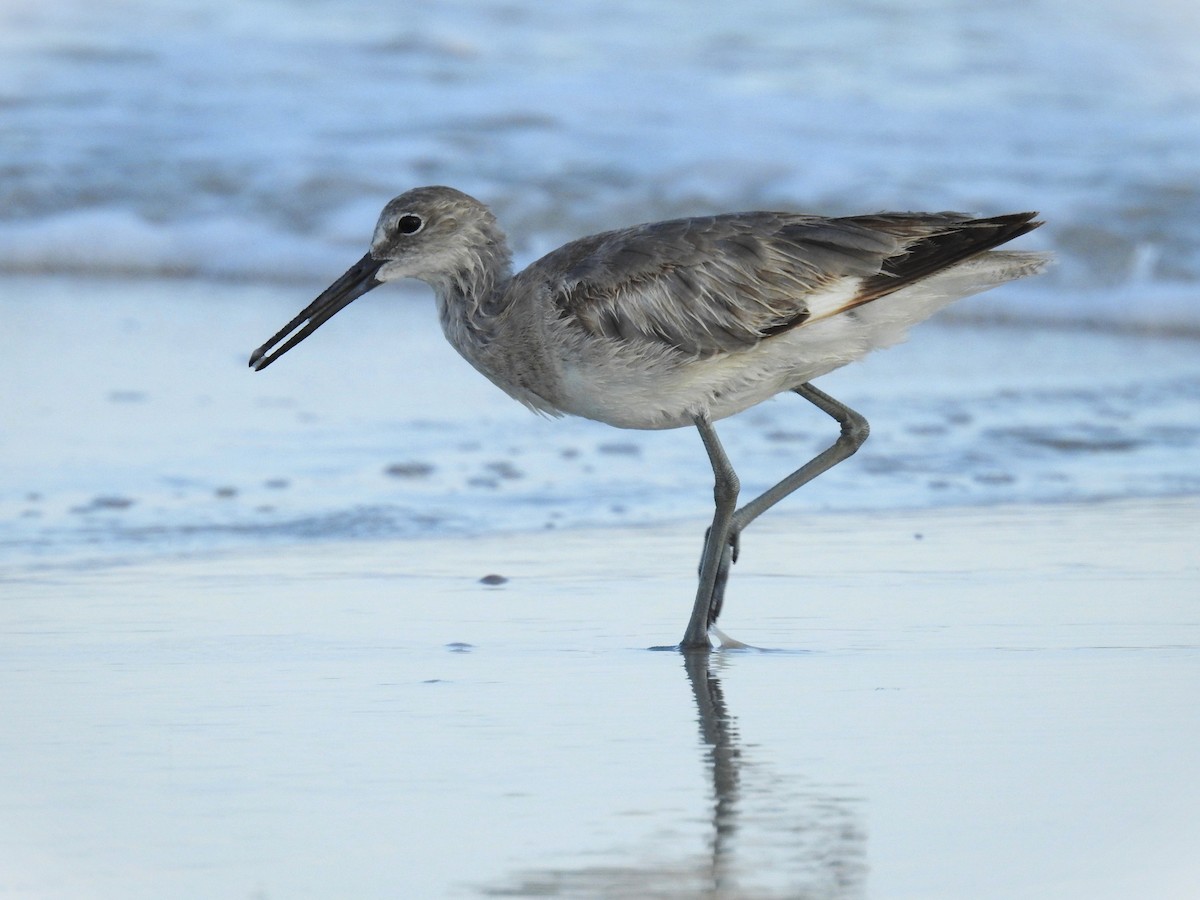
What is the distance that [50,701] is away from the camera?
444cm

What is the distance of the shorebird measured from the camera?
536 cm

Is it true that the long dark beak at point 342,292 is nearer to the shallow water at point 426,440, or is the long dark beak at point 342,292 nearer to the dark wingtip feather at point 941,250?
the shallow water at point 426,440

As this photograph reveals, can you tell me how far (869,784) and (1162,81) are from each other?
11092mm

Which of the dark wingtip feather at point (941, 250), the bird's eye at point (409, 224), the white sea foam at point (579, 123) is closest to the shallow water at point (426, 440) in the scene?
the bird's eye at point (409, 224)

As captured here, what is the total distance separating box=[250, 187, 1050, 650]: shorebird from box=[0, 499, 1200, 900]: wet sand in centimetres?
51

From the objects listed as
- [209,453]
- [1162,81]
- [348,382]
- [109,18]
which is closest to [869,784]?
[209,453]

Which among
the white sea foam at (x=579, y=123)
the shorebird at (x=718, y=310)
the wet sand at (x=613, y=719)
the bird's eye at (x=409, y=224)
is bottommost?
the wet sand at (x=613, y=719)

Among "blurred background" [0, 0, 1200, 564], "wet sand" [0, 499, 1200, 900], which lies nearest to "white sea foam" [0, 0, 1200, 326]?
"blurred background" [0, 0, 1200, 564]

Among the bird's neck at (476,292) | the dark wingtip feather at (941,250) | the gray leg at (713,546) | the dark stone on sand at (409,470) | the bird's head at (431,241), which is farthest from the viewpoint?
the dark stone on sand at (409,470)

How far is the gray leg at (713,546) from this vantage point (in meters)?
5.10

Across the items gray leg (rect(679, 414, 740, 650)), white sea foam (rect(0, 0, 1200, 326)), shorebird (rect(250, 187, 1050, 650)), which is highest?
white sea foam (rect(0, 0, 1200, 326))

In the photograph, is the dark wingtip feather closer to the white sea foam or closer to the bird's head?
the bird's head

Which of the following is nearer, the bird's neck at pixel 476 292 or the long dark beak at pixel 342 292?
the bird's neck at pixel 476 292

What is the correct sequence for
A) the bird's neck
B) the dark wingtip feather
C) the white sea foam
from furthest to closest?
1. the white sea foam
2. the bird's neck
3. the dark wingtip feather
